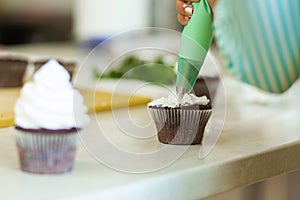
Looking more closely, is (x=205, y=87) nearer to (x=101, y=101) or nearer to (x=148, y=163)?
(x=148, y=163)

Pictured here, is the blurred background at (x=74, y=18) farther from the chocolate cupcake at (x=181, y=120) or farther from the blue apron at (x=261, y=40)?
the blue apron at (x=261, y=40)

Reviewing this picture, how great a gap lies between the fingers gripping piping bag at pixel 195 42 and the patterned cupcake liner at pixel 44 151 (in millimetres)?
188

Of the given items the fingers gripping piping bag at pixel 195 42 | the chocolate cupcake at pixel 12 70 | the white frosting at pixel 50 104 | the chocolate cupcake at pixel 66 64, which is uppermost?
the fingers gripping piping bag at pixel 195 42

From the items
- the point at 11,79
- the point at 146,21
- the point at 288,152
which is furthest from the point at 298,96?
the point at 146,21

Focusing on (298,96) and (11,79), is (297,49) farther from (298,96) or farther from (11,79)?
(11,79)

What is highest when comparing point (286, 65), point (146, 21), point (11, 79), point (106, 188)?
point (286, 65)

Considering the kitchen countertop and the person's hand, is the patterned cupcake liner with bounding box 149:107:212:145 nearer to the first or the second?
the kitchen countertop

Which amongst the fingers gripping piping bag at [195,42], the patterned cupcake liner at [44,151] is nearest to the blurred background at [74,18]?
the fingers gripping piping bag at [195,42]

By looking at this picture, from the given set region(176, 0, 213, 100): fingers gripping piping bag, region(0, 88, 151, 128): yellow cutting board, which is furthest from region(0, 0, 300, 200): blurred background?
region(176, 0, 213, 100): fingers gripping piping bag

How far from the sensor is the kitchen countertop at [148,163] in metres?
0.68

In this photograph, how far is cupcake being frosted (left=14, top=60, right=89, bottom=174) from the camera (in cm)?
73

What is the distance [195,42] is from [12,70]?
0.65 meters

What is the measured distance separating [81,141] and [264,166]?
0.23 m

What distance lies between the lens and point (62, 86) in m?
0.76
